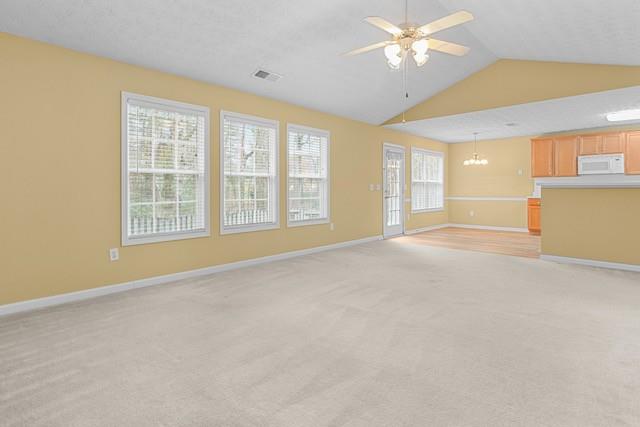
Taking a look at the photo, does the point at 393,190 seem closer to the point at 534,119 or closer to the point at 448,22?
the point at 534,119

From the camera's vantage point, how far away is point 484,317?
3041 millimetres

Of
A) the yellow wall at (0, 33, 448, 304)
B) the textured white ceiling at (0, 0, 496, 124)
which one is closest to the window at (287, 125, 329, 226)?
the textured white ceiling at (0, 0, 496, 124)

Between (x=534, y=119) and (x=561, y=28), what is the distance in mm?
3080

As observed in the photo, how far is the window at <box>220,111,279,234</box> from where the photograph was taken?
16.1 ft

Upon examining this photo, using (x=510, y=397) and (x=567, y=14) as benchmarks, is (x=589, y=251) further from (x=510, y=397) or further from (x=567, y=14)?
(x=510, y=397)

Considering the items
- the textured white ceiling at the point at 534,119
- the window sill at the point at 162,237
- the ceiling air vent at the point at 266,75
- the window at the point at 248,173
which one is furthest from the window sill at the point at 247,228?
the textured white ceiling at the point at 534,119

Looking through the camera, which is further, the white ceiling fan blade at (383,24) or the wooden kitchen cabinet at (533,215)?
the wooden kitchen cabinet at (533,215)

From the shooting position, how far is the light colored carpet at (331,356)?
5.72ft

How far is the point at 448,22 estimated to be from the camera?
289 centimetres

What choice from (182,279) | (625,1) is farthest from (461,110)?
(182,279)

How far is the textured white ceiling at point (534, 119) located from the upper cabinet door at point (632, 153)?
0.57 m

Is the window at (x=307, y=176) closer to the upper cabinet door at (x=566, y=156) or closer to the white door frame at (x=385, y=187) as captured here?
the white door frame at (x=385, y=187)

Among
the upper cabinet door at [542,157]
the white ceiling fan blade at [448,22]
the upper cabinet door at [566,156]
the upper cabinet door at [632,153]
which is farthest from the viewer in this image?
the upper cabinet door at [542,157]

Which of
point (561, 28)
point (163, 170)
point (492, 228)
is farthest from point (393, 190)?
point (163, 170)
